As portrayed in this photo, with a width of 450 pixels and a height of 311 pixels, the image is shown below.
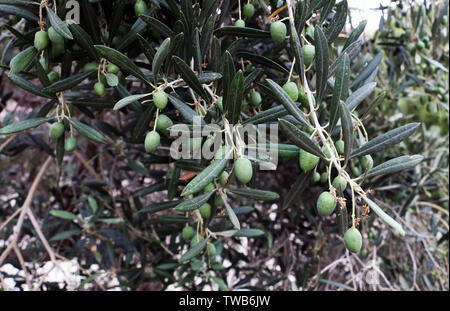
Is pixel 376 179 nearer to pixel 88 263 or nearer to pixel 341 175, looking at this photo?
pixel 341 175

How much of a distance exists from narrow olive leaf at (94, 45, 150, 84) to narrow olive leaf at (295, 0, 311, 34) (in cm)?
35

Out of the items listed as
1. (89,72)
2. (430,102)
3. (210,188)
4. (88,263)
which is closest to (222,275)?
(88,263)

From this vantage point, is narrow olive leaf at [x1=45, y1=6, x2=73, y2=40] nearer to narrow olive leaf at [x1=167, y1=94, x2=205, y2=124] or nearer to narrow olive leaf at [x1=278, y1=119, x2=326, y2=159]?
narrow olive leaf at [x1=167, y1=94, x2=205, y2=124]

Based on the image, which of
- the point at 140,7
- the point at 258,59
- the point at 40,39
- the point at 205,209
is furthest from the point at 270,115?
the point at 40,39

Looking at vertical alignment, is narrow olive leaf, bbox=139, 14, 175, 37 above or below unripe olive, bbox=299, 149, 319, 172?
above

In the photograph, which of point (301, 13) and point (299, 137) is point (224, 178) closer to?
point (299, 137)

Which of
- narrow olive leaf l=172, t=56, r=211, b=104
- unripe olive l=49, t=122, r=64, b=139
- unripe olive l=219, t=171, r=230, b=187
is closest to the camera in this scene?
narrow olive leaf l=172, t=56, r=211, b=104

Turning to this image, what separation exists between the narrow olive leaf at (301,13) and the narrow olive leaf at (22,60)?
25.8 inches

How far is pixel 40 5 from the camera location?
0.94 m

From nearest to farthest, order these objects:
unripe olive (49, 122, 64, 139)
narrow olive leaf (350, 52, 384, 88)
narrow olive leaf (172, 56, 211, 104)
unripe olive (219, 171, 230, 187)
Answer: narrow olive leaf (172, 56, 211, 104)
unripe olive (219, 171, 230, 187)
unripe olive (49, 122, 64, 139)
narrow olive leaf (350, 52, 384, 88)

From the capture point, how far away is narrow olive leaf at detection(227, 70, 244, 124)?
771mm

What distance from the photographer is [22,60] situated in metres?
0.96

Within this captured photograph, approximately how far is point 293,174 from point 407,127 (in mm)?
1223

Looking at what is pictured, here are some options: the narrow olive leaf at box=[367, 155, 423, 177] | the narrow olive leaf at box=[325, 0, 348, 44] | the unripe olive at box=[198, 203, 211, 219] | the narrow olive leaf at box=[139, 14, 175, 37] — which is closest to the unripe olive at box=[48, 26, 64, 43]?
the narrow olive leaf at box=[139, 14, 175, 37]
